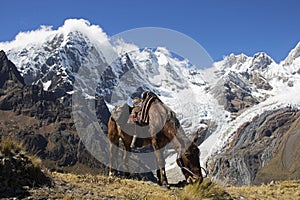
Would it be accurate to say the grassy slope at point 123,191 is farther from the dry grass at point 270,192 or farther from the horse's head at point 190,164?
the horse's head at point 190,164

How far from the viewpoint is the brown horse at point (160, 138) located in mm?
15164

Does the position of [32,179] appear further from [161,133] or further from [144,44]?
[144,44]

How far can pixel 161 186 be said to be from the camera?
17.3 metres

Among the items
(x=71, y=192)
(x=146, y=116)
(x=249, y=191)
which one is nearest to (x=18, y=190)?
(x=71, y=192)

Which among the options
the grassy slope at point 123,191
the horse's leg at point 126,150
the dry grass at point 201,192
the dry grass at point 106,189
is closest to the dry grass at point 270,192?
the grassy slope at point 123,191

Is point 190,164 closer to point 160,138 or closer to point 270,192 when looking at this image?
point 160,138

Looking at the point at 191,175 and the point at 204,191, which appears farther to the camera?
the point at 191,175

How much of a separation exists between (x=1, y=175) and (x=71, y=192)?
7.61 ft

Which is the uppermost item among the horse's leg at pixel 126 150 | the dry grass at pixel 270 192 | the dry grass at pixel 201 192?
the horse's leg at pixel 126 150

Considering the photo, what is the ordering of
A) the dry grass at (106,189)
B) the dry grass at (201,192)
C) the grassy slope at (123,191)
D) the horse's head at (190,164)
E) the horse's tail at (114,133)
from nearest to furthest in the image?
the dry grass at (201,192)
the grassy slope at (123,191)
the dry grass at (106,189)
the horse's head at (190,164)
the horse's tail at (114,133)

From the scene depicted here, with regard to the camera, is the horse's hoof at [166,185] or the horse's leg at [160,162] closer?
the horse's hoof at [166,185]

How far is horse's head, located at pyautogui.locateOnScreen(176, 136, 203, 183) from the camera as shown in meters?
14.7

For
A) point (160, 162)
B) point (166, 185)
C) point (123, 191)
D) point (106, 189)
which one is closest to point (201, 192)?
point (123, 191)

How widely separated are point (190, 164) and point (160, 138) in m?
3.07
